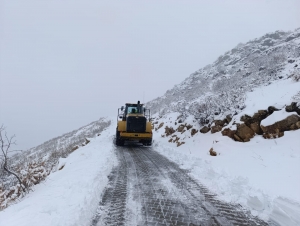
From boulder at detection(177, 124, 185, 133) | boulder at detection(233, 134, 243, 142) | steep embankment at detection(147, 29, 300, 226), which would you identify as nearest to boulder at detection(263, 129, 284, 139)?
steep embankment at detection(147, 29, 300, 226)

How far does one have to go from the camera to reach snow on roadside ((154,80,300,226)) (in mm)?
4602

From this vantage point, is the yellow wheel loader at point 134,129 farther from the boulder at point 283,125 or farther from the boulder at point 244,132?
the boulder at point 283,125

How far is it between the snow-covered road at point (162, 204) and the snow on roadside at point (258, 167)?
0.44m

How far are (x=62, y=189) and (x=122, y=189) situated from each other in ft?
4.95

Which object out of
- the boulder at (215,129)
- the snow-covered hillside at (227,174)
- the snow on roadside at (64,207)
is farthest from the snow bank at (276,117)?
the snow on roadside at (64,207)

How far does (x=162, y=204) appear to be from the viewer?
489 cm

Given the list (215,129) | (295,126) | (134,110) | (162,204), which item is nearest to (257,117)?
(295,126)

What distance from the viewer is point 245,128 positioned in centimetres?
975

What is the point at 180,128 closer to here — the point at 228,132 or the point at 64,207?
the point at 228,132

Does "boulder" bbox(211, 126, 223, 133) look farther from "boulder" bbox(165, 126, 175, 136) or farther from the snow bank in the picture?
"boulder" bbox(165, 126, 175, 136)

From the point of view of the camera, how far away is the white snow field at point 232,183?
4.04 m

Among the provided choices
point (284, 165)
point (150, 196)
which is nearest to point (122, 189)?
point (150, 196)

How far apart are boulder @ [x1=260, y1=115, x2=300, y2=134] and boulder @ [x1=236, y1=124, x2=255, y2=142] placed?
755mm

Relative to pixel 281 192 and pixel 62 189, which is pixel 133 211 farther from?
pixel 281 192
